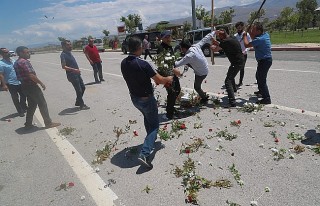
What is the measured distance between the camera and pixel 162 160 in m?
4.83

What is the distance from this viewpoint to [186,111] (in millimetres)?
7250

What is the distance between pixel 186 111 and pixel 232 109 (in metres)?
1.13

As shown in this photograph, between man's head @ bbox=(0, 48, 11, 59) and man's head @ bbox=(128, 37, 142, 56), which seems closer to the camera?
man's head @ bbox=(128, 37, 142, 56)

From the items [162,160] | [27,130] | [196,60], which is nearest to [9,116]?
[27,130]

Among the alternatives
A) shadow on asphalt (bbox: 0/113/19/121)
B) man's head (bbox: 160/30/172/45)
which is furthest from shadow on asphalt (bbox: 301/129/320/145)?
shadow on asphalt (bbox: 0/113/19/121)

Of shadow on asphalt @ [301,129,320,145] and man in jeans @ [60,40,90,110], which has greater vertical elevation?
man in jeans @ [60,40,90,110]

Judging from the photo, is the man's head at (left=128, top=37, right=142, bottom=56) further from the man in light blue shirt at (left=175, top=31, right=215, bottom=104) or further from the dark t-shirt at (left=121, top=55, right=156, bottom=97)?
the man in light blue shirt at (left=175, top=31, right=215, bottom=104)

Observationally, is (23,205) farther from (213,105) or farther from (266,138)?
(213,105)

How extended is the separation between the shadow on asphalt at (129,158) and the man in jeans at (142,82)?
0.64 feet

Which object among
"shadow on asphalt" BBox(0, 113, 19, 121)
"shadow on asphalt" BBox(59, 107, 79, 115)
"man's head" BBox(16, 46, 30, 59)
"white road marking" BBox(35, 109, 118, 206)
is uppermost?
"man's head" BBox(16, 46, 30, 59)

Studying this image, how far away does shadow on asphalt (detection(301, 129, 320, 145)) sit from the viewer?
15.7ft

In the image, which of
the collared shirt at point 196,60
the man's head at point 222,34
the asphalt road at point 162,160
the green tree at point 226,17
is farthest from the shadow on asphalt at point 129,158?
the green tree at point 226,17

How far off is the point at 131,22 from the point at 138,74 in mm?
51806

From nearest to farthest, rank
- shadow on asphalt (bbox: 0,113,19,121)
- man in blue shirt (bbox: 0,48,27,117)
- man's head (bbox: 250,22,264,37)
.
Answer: man's head (bbox: 250,22,264,37) < man in blue shirt (bbox: 0,48,27,117) < shadow on asphalt (bbox: 0,113,19,121)
